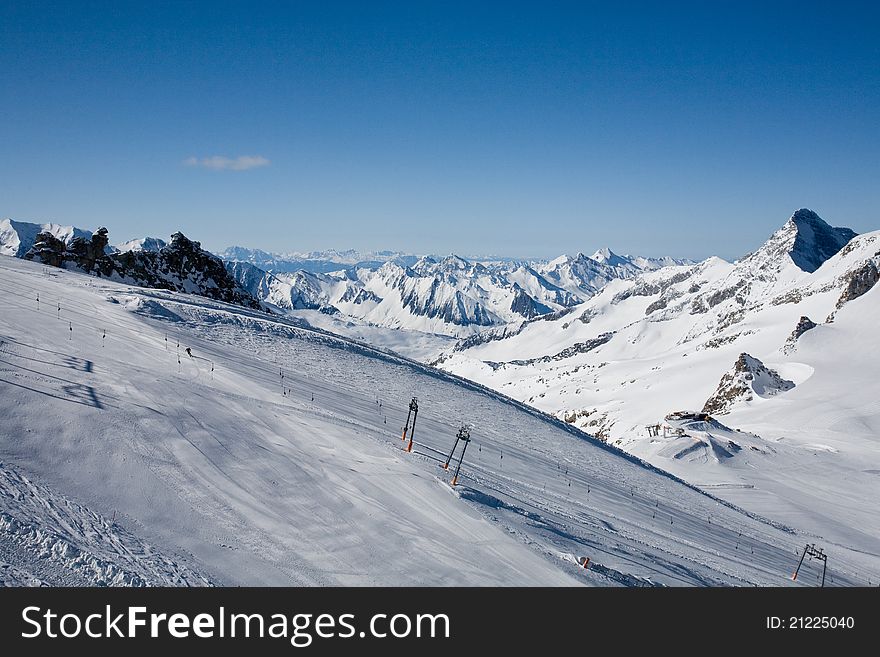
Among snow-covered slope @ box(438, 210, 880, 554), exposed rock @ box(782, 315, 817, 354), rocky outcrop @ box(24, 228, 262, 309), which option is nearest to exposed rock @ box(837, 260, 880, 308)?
snow-covered slope @ box(438, 210, 880, 554)

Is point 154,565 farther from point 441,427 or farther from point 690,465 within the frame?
point 690,465

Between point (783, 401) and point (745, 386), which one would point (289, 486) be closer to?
point (783, 401)

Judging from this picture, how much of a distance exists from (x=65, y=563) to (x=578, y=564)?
12.5 metres

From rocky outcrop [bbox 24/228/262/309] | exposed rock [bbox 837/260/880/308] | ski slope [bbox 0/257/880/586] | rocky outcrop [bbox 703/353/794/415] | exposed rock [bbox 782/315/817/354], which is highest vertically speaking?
exposed rock [bbox 837/260/880/308]

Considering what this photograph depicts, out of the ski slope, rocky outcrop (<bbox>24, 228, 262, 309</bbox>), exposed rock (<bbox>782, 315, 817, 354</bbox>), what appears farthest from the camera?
exposed rock (<bbox>782, 315, 817, 354</bbox>)

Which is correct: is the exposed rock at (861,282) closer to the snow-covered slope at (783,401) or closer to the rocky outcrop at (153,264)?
the snow-covered slope at (783,401)

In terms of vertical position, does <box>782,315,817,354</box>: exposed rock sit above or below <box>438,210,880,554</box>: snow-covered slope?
above

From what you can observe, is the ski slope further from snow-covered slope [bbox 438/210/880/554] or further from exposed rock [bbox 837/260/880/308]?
exposed rock [bbox 837/260/880/308]

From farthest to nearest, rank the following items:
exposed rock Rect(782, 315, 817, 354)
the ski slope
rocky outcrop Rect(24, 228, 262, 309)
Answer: exposed rock Rect(782, 315, 817, 354) → rocky outcrop Rect(24, 228, 262, 309) → the ski slope

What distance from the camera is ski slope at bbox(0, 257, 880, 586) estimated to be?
1203 cm

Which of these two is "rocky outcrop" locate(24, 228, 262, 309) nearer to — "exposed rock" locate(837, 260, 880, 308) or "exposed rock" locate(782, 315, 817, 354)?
"exposed rock" locate(782, 315, 817, 354)

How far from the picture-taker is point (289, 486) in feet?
49.9

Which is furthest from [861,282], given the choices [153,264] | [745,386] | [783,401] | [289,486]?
[289,486]

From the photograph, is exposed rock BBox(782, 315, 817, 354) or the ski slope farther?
exposed rock BBox(782, 315, 817, 354)
